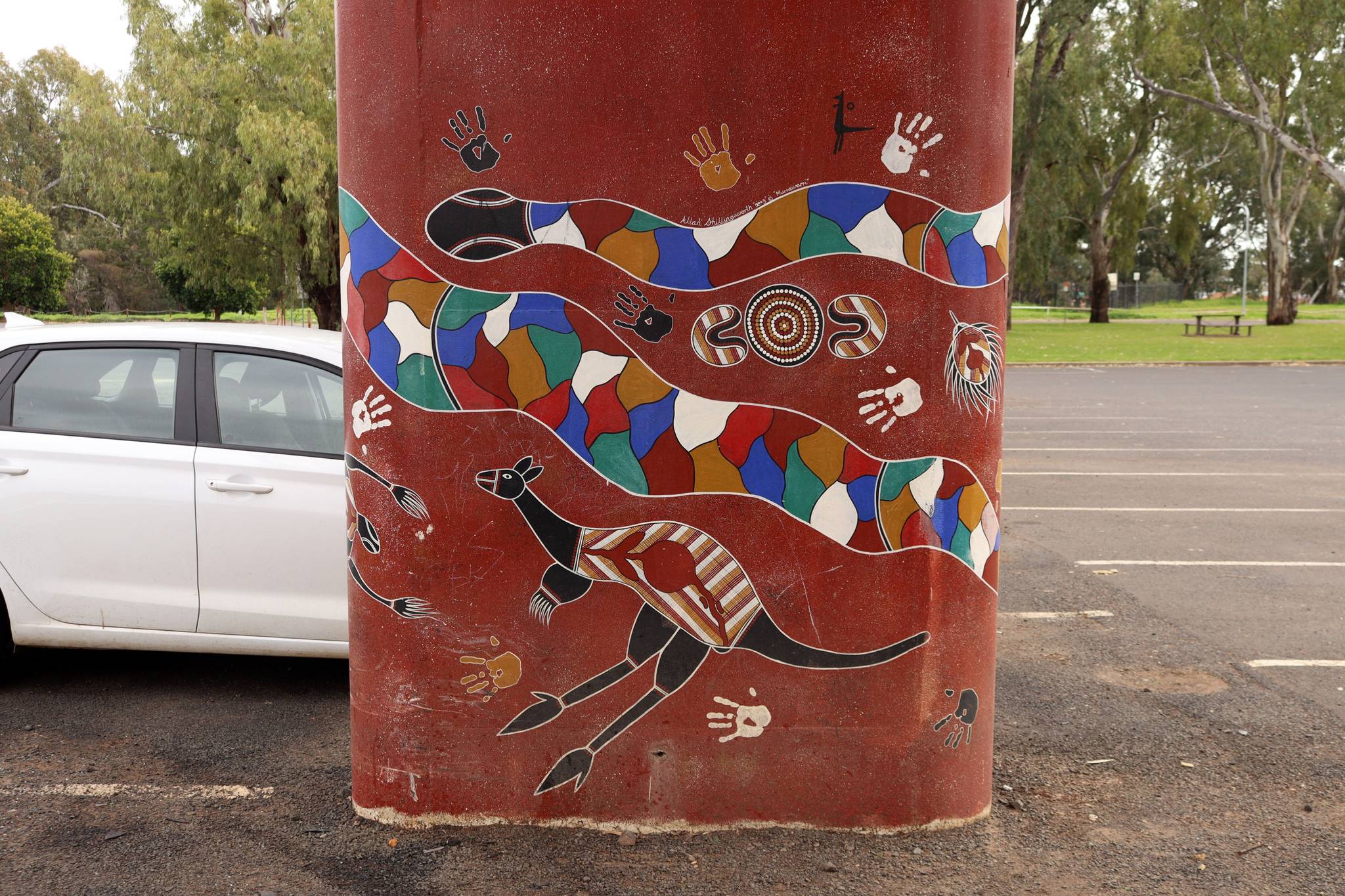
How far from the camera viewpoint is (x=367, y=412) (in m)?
3.71

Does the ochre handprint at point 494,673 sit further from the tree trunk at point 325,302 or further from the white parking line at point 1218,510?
the tree trunk at point 325,302

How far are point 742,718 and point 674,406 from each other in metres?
1.02

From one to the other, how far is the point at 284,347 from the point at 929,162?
9.84ft

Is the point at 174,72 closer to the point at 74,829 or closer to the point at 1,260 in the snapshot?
the point at 74,829

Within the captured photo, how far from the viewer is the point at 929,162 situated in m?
3.54

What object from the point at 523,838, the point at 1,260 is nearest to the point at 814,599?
the point at 523,838

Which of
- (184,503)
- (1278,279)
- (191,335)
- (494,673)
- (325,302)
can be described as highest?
(1278,279)

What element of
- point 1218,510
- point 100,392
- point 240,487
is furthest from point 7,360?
point 1218,510

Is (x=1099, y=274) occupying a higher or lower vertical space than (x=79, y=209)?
lower

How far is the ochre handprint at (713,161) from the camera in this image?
3.52 meters

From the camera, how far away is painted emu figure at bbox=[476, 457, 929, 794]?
12.1 feet

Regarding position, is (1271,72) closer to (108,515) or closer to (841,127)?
(841,127)

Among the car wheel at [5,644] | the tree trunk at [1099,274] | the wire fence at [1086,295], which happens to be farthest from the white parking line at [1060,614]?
the wire fence at [1086,295]

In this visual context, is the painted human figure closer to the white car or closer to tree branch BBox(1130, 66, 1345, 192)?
the white car
